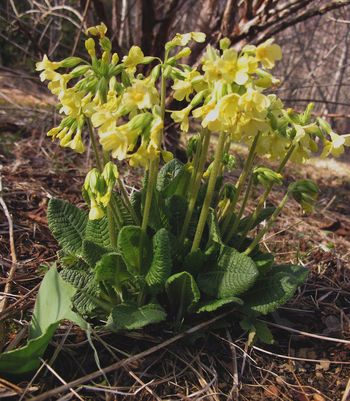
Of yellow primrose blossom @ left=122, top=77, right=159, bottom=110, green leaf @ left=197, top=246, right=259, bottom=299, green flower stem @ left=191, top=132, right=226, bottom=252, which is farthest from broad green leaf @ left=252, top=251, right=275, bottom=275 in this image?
yellow primrose blossom @ left=122, top=77, right=159, bottom=110

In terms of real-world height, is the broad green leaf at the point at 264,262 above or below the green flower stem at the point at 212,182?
below

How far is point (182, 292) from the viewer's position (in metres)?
1.75

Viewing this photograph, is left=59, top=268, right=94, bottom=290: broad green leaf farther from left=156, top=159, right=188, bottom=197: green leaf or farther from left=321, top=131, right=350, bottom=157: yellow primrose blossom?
left=321, top=131, right=350, bottom=157: yellow primrose blossom

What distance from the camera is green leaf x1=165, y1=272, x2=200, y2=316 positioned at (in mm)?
1674

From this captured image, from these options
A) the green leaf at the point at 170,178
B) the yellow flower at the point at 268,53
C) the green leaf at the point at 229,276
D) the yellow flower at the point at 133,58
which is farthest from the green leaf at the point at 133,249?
the yellow flower at the point at 268,53

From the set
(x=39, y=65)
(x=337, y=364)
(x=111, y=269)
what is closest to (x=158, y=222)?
(x=111, y=269)

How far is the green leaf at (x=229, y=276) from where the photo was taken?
166 cm

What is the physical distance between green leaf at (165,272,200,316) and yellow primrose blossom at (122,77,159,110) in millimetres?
609

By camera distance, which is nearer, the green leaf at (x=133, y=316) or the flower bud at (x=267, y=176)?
the green leaf at (x=133, y=316)

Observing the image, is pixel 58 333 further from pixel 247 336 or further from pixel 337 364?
pixel 337 364

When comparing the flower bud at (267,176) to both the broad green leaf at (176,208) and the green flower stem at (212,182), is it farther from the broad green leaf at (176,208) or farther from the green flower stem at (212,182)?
the broad green leaf at (176,208)

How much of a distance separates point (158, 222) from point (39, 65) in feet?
2.35

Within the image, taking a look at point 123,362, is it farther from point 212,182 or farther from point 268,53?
point 268,53

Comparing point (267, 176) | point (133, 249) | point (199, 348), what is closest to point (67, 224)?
point (133, 249)
